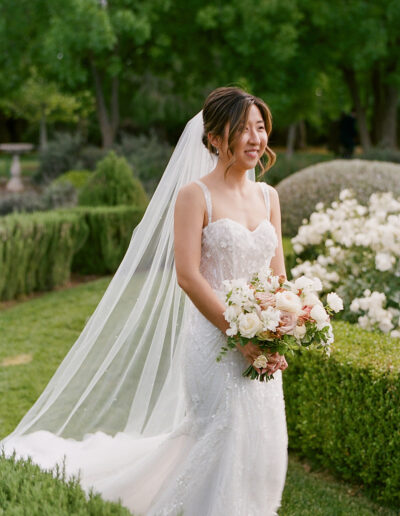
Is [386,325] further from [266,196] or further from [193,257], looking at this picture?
[193,257]

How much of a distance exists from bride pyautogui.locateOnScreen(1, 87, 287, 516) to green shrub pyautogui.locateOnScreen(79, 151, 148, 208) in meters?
7.55

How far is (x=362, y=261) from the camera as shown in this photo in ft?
20.8

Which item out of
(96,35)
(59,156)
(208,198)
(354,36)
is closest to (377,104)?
(354,36)

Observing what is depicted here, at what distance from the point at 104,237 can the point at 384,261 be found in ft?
20.6

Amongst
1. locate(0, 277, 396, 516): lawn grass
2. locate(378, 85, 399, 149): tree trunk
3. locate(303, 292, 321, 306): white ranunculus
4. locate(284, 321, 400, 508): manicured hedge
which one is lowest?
locate(0, 277, 396, 516): lawn grass

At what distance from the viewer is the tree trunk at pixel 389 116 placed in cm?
2208

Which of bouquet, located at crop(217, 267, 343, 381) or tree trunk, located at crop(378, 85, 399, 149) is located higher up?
tree trunk, located at crop(378, 85, 399, 149)

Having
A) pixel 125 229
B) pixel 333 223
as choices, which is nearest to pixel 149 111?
pixel 125 229

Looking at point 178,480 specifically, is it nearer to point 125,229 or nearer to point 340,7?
point 125,229

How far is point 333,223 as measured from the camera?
6.68 metres

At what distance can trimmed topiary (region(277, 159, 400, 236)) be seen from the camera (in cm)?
959

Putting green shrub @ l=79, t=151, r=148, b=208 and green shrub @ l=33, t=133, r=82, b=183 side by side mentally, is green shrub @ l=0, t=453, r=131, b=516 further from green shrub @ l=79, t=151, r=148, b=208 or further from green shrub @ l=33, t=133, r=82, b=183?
green shrub @ l=33, t=133, r=82, b=183

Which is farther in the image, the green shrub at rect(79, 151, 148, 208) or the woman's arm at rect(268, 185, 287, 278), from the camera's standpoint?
the green shrub at rect(79, 151, 148, 208)

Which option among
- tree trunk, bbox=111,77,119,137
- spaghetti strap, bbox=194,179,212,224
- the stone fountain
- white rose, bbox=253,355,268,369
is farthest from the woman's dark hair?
the stone fountain
